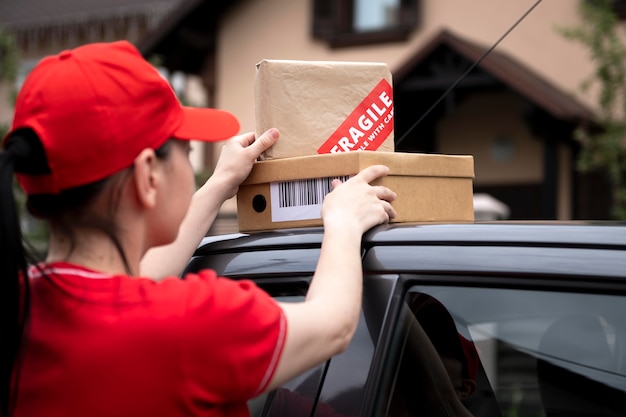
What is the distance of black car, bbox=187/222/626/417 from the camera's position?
159 cm

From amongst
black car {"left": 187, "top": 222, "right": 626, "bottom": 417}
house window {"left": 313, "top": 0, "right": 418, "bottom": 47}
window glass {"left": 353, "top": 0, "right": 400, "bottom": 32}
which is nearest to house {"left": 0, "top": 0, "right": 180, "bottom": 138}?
house window {"left": 313, "top": 0, "right": 418, "bottom": 47}

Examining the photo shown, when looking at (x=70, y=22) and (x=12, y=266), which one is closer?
(x=12, y=266)

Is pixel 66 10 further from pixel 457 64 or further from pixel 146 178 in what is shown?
pixel 146 178

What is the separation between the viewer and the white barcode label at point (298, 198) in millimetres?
1965

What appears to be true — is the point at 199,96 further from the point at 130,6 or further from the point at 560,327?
the point at 560,327

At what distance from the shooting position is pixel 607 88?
32.2 ft

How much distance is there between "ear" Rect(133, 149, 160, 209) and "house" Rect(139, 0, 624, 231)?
32.8 feet

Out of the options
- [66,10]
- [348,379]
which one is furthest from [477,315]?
[66,10]

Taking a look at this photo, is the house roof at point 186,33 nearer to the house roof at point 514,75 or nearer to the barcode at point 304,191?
the house roof at point 514,75

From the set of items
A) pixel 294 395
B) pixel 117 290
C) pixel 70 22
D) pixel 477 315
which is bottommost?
pixel 294 395

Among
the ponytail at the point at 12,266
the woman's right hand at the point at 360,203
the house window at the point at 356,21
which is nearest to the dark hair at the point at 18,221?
the ponytail at the point at 12,266

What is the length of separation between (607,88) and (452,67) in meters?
2.66

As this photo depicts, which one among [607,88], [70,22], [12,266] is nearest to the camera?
[12,266]

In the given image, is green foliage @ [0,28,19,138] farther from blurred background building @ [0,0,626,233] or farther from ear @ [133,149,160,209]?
ear @ [133,149,160,209]
